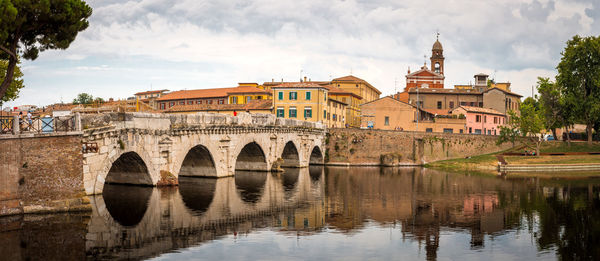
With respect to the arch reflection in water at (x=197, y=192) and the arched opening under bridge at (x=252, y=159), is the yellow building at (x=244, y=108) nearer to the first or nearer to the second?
the arched opening under bridge at (x=252, y=159)

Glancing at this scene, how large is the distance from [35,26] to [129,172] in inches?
603

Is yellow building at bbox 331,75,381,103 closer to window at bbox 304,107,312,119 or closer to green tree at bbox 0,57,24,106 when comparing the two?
window at bbox 304,107,312,119

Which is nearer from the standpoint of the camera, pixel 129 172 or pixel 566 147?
pixel 129 172

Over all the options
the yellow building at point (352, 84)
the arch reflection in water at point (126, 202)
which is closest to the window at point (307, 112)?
the yellow building at point (352, 84)

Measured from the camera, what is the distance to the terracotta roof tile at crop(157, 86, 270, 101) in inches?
4238

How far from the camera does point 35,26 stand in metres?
29.2

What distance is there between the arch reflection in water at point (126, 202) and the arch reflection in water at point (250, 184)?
6.99m

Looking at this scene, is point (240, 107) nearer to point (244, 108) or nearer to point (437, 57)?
point (244, 108)

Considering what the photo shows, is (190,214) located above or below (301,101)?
below

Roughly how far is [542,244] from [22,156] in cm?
2656

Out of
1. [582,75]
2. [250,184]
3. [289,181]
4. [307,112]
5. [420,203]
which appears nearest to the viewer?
[420,203]

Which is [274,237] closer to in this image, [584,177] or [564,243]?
[564,243]

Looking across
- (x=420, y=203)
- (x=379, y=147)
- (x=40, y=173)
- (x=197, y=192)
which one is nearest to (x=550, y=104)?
(x=379, y=147)

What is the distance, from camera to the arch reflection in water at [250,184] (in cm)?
4117
